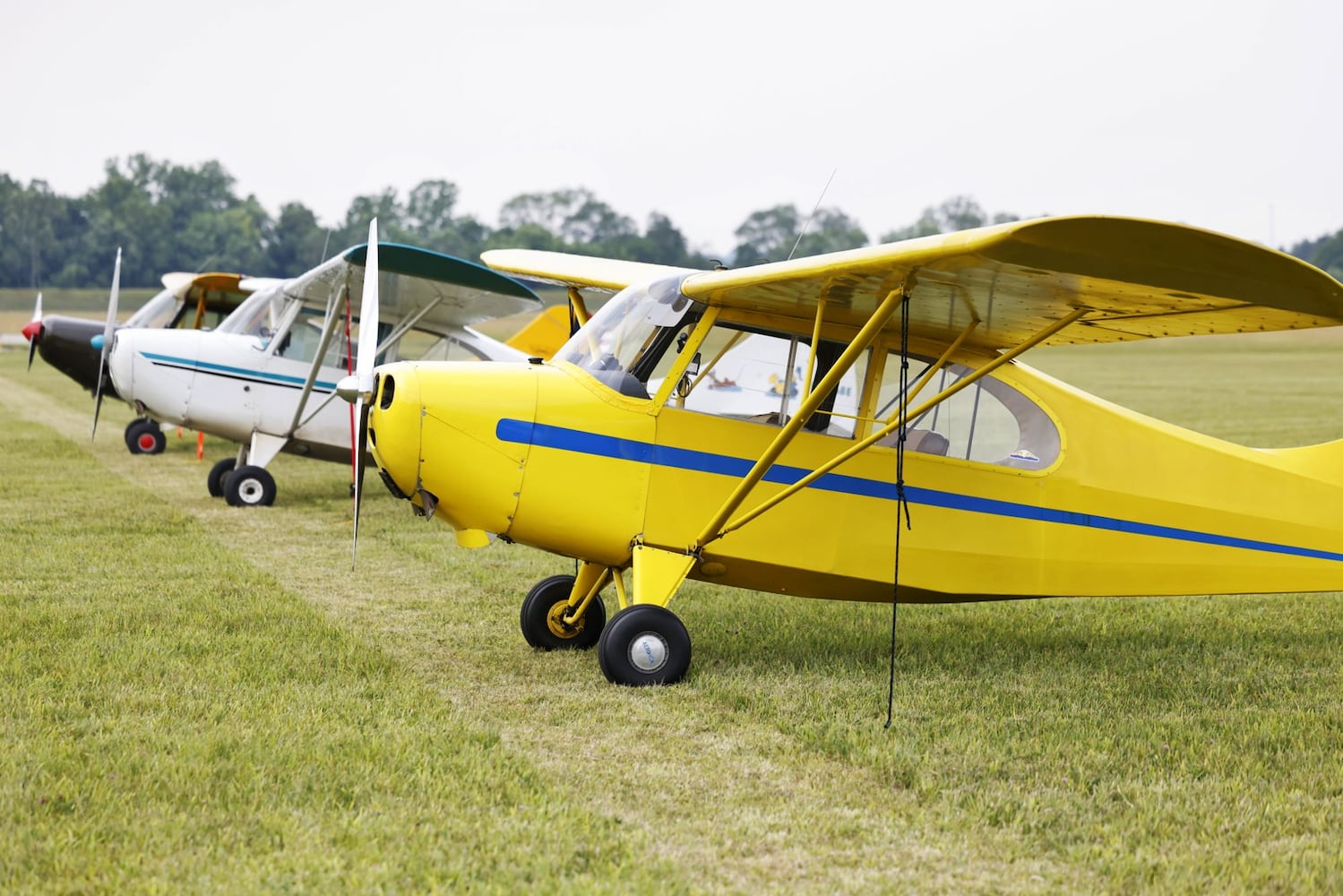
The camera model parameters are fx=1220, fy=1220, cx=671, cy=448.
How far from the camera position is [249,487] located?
506 inches

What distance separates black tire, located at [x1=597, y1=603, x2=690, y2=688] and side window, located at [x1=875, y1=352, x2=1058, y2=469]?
5.56 feet

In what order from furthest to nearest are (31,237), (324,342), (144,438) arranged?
(31,237), (144,438), (324,342)

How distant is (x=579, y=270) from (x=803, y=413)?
3413 mm

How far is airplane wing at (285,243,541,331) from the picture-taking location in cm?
1126

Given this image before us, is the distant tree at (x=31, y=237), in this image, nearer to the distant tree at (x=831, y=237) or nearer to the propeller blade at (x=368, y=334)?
the distant tree at (x=831, y=237)

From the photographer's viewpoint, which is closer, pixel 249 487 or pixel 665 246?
pixel 249 487

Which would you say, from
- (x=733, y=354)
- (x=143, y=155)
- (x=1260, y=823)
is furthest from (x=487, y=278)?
(x=143, y=155)

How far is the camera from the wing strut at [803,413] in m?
5.75

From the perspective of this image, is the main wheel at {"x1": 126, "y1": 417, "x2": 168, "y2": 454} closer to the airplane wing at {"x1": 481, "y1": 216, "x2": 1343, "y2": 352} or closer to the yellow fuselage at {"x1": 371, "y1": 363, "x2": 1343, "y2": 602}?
the yellow fuselage at {"x1": 371, "y1": 363, "x2": 1343, "y2": 602}

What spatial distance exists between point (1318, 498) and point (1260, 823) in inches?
134

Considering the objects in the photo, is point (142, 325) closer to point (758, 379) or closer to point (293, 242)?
point (758, 379)

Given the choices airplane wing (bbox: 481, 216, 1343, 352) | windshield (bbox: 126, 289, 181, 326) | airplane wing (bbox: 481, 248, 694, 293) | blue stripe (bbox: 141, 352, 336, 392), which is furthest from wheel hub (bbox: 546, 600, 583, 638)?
windshield (bbox: 126, 289, 181, 326)

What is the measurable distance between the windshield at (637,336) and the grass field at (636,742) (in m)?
1.61

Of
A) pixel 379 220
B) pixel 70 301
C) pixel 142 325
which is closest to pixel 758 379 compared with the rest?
pixel 142 325
